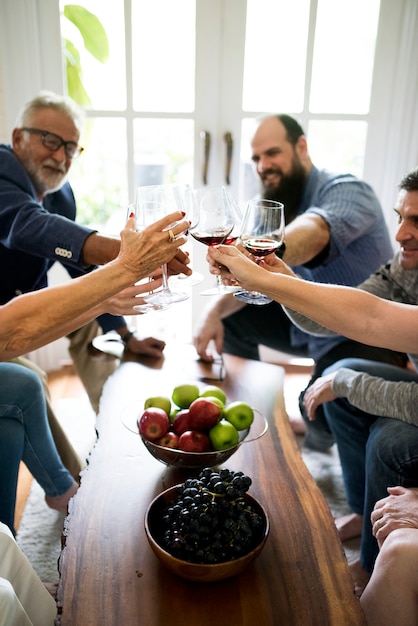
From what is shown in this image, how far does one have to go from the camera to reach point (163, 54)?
264 cm

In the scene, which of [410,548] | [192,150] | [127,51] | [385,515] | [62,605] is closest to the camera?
[62,605]

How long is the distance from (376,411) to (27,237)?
3.73 feet

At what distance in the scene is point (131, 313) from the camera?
1417mm

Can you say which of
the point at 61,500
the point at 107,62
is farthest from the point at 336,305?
the point at 107,62

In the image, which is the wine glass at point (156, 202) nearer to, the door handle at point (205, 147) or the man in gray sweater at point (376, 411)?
the man in gray sweater at point (376, 411)

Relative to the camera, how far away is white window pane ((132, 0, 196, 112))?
8.47 ft

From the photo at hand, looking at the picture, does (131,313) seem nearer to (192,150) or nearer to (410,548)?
(410,548)

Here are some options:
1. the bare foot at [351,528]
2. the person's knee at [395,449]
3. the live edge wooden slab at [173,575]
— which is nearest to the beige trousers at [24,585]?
the live edge wooden slab at [173,575]

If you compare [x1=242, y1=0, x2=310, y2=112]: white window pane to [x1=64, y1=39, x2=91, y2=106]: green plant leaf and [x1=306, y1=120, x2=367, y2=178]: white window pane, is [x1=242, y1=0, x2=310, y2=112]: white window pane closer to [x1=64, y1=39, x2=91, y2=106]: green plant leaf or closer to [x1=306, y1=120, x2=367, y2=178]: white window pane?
[x1=306, y1=120, x2=367, y2=178]: white window pane

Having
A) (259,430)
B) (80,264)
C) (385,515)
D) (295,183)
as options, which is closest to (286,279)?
(259,430)

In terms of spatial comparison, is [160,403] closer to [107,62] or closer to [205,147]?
[205,147]

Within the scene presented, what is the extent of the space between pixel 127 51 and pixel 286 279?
6.16 ft

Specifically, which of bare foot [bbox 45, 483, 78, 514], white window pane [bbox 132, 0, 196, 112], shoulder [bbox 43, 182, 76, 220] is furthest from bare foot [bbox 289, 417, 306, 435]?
white window pane [bbox 132, 0, 196, 112]

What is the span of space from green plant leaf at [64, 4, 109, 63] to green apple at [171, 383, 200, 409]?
192 centimetres
